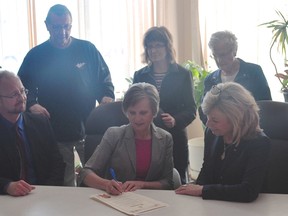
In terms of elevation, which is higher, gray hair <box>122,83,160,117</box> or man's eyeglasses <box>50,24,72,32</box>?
man's eyeglasses <box>50,24,72,32</box>

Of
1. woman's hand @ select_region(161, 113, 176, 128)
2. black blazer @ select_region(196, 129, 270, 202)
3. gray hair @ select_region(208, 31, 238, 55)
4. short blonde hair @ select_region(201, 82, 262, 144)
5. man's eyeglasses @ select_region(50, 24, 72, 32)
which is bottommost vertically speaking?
black blazer @ select_region(196, 129, 270, 202)

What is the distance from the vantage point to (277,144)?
2.06 meters

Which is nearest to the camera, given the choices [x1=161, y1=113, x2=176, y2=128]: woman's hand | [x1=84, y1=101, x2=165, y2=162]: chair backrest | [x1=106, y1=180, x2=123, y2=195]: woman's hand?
[x1=106, y1=180, x2=123, y2=195]: woman's hand

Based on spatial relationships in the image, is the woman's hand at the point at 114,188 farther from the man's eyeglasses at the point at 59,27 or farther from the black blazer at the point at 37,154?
the man's eyeglasses at the point at 59,27

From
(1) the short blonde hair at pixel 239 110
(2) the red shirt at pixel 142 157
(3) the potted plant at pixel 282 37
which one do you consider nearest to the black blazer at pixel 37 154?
(2) the red shirt at pixel 142 157

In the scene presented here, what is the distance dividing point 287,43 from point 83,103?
A: 208cm

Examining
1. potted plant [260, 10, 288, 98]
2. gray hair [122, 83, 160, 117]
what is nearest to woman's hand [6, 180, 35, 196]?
gray hair [122, 83, 160, 117]

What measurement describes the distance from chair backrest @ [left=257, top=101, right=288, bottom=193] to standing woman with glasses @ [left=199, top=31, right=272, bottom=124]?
59 centimetres

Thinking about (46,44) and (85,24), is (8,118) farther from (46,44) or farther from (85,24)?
(85,24)

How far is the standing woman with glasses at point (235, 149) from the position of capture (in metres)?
1.67

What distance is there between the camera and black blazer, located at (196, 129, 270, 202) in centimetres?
165

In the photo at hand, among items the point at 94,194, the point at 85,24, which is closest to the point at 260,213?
the point at 94,194

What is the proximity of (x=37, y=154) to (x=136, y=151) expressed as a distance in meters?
0.54

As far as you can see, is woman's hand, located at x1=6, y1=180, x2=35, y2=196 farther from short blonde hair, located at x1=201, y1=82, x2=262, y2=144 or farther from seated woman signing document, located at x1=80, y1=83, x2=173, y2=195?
short blonde hair, located at x1=201, y1=82, x2=262, y2=144
